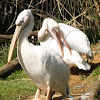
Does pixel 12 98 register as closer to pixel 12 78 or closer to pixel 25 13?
pixel 25 13

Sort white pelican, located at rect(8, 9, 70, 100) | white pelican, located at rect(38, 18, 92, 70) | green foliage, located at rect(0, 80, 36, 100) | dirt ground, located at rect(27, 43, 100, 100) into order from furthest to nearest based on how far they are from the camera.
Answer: white pelican, located at rect(38, 18, 92, 70)
dirt ground, located at rect(27, 43, 100, 100)
green foliage, located at rect(0, 80, 36, 100)
white pelican, located at rect(8, 9, 70, 100)

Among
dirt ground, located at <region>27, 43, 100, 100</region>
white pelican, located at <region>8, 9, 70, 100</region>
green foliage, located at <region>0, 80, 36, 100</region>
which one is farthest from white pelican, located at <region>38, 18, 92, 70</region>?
white pelican, located at <region>8, 9, 70, 100</region>

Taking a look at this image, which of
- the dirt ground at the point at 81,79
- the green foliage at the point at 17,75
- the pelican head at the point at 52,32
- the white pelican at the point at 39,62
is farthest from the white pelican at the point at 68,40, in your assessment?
the white pelican at the point at 39,62

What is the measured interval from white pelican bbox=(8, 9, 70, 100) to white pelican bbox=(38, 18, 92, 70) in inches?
112

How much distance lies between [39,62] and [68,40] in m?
3.77

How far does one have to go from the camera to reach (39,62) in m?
5.09

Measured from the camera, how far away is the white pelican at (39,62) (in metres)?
5.10

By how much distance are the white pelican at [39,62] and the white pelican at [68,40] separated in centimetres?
285

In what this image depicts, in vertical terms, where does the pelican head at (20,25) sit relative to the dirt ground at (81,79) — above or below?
above

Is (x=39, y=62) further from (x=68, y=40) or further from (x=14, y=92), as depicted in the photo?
→ (x=68, y=40)

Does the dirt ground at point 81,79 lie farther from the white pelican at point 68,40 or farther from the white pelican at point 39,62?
the white pelican at point 39,62

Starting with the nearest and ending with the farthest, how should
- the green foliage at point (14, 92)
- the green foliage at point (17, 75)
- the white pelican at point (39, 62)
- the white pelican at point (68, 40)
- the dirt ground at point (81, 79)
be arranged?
the white pelican at point (39, 62), the green foliage at point (14, 92), the dirt ground at point (81, 79), the white pelican at point (68, 40), the green foliage at point (17, 75)

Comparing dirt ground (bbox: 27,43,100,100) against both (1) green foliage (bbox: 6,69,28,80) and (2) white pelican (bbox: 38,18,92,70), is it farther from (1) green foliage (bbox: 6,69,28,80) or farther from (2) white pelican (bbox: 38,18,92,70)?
(1) green foliage (bbox: 6,69,28,80)

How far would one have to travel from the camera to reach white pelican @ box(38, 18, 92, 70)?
8.38m
